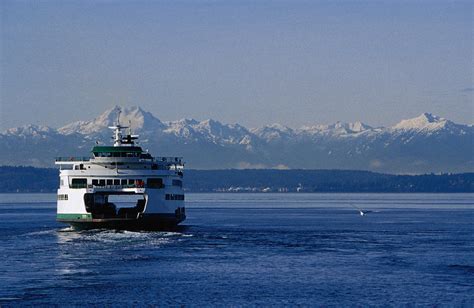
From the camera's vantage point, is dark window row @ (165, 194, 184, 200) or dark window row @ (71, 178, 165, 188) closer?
dark window row @ (71, 178, 165, 188)

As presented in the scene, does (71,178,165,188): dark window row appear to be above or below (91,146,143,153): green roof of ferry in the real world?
below

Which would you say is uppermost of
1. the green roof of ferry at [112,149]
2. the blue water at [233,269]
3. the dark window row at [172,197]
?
the green roof of ferry at [112,149]

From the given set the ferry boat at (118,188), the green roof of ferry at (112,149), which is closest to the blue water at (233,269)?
the ferry boat at (118,188)

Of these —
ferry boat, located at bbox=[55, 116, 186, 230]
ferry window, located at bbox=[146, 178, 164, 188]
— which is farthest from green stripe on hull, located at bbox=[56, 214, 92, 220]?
ferry window, located at bbox=[146, 178, 164, 188]

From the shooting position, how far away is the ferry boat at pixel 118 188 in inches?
4031

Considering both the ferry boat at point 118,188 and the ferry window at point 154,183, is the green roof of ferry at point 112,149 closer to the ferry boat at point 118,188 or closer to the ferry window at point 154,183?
the ferry boat at point 118,188

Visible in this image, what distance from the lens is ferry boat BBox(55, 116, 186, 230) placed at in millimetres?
102375

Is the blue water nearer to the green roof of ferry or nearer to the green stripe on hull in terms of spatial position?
the green stripe on hull

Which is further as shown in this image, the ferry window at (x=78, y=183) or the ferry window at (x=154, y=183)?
the ferry window at (x=154, y=183)

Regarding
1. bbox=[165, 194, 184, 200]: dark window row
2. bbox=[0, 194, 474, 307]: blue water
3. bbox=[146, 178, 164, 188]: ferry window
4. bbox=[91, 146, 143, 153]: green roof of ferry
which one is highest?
bbox=[91, 146, 143, 153]: green roof of ferry

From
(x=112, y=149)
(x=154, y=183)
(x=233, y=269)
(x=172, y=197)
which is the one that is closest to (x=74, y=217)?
(x=112, y=149)

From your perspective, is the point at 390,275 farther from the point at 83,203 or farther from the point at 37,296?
the point at 83,203

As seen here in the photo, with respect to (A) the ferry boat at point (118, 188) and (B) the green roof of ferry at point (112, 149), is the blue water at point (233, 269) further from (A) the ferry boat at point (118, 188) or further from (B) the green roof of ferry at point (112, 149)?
(B) the green roof of ferry at point (112, 149)

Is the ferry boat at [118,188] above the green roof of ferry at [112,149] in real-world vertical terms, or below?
below
